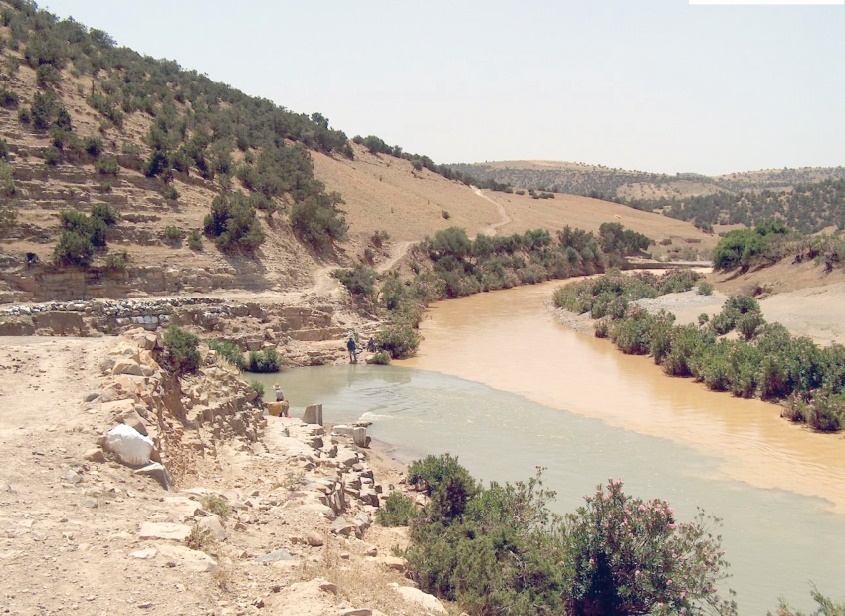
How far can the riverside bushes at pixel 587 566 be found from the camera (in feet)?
A: 23.6

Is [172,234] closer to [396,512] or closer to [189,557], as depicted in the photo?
[396,512]

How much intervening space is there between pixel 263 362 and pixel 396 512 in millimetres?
13284

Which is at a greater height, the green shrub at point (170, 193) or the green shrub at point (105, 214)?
the green shrub at point (170, 193)

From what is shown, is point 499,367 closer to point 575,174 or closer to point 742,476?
point 742,476

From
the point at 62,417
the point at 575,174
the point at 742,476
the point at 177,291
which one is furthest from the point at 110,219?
the point at 575,174

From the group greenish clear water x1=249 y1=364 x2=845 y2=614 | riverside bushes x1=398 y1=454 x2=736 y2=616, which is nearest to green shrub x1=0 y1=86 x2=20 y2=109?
greenish clear water x1=249 y1=364 x2=845 y2=614

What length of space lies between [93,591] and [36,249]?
1997 centimetres

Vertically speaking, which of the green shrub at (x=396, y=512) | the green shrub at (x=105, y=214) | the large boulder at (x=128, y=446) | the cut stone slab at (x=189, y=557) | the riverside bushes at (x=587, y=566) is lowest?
the green shrub at (x=396, y=512)

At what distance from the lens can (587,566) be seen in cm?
776

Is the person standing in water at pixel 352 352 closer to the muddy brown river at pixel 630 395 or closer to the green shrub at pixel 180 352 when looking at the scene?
the muddy brown river at pixel 630 395

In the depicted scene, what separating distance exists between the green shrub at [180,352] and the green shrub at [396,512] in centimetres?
376

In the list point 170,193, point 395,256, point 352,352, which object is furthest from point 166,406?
point 395,256

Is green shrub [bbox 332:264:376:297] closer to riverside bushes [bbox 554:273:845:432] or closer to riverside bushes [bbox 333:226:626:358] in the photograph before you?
riverside bushes [bbox 333:226:626:358]


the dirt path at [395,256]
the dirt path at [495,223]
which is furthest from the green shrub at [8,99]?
the dirt path at [495,223]
